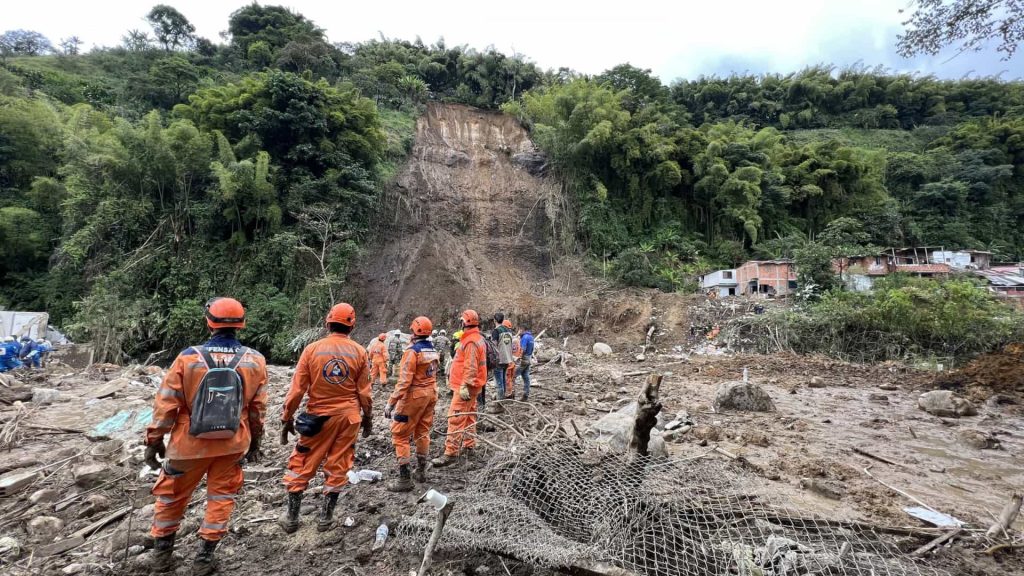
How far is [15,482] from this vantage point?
12.1ft

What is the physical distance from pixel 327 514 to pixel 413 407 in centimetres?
110

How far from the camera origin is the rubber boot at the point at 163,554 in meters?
2.54

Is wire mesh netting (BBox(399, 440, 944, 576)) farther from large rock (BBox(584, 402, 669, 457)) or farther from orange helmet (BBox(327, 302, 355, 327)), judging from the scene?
orange helmet (BBox(327, 302, 355, 327))

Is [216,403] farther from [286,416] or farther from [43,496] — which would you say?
[43,496]

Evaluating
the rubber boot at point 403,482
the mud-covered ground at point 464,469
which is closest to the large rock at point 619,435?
the mud-covered ground at point 464,469

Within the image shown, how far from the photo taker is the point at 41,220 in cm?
1853

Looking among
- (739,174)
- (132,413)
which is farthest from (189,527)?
(739,174)

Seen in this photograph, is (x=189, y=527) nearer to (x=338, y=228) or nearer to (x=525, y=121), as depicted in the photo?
(x=338, y=228)

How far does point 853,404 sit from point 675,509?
8099mm

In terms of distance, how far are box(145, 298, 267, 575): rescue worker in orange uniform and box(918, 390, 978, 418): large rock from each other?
10587 millimetres

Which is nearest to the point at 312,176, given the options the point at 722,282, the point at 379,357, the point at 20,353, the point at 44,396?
the point at 20,353

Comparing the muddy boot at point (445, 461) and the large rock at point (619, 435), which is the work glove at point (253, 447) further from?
the large rock at point (619, 435)

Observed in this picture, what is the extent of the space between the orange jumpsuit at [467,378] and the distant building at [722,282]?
65.6 feet

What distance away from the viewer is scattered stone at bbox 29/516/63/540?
9.98 ft
